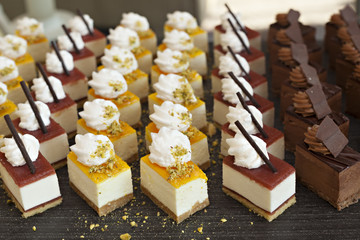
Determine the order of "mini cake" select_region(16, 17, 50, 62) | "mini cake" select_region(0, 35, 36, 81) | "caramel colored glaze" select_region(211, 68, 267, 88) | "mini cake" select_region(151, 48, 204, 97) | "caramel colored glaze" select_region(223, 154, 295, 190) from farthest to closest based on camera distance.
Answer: "mini cake" select_region(16, 17, 50, 62) → "mini cake" select_region(0, 35, 36, 81) → "mini cake" select_region(151, 48, 204, 97) → "caramel colored glaze" select_region(211, 68, 267, 88) → "caramel colored glaze" select_region(223, 154, 295, 190)

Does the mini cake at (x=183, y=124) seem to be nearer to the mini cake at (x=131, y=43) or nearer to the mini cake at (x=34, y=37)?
the mini cake at (x=131, y=43)

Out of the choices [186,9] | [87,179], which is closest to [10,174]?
[87,179]

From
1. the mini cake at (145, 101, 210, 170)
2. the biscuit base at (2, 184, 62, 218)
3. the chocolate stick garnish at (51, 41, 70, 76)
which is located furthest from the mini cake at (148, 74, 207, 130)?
the biscuit base at (2, 184, 62, 218)

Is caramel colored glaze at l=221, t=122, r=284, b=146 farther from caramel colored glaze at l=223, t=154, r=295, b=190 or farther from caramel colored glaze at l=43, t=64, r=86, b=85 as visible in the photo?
caramel colored glaze at l=43, t=64, r=86, b=85

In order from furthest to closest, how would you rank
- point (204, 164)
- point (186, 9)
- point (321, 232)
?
point (186, 9), point (204, 164), point (321, 232)

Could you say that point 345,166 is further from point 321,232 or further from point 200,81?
point 200,81

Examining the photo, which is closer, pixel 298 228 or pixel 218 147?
pixel 298 228

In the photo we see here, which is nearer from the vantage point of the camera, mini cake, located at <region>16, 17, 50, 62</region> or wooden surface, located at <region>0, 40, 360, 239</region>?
wooden surface, located at <region>0, 40, 360, 239</region>
